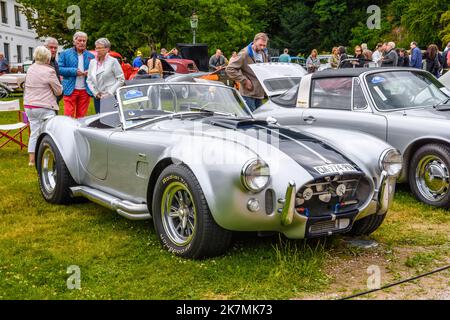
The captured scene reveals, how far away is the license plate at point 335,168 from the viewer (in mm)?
Result: 4068

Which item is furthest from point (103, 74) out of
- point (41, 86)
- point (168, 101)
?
point (168, 101)

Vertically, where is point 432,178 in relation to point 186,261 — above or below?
above

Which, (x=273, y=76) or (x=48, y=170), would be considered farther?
(x=273, y=76)

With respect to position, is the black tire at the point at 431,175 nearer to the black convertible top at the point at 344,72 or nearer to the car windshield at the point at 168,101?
the black convertible top at the point at 344,72

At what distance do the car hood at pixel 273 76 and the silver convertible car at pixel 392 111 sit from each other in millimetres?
543

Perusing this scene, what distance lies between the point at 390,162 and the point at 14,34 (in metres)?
46.7

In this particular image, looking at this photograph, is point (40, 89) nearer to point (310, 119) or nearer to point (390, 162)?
point (310, 119)

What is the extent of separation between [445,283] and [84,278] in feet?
8.36

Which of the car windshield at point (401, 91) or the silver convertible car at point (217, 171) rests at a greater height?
the car windshield at point (401, 91)

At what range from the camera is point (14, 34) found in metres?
46.0

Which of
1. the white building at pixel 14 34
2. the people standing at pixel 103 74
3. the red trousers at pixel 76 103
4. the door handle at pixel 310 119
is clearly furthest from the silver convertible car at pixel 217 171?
the white building at pixel 14 34

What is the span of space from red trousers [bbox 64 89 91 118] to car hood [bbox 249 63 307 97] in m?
2.61

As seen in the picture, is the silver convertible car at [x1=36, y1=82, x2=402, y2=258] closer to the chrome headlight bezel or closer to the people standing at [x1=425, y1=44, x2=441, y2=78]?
the chrome headlight bezel

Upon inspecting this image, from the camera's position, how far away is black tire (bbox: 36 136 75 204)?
229 inches
